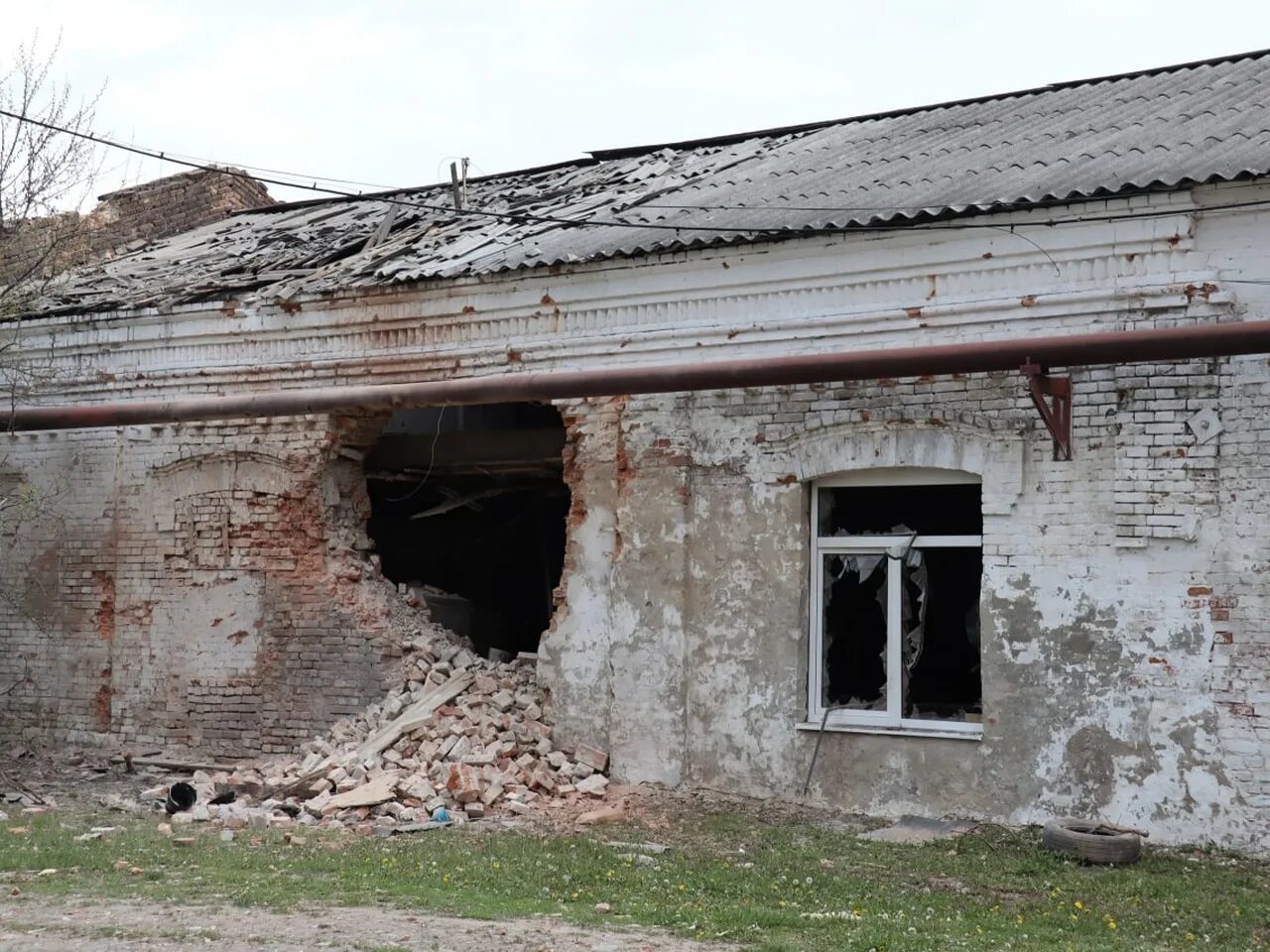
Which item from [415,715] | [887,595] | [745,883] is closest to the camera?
[745,883]

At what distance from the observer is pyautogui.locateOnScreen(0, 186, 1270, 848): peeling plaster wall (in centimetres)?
894

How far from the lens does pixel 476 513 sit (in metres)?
14.7

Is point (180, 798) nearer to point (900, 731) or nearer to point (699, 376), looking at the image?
point (699, 376)

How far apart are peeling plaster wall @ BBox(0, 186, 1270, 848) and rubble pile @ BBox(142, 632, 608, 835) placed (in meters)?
0.35

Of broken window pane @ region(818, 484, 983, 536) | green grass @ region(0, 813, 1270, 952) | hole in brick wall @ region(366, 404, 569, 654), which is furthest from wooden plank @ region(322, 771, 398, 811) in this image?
broken window pane @ region(818, 484, 983, 536)

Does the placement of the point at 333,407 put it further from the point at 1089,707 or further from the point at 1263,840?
the point at 1263,840

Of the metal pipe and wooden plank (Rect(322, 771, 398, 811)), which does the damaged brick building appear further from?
wooden plank (Rect(322, 771, 398, 811))

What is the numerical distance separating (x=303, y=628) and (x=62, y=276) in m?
5.82

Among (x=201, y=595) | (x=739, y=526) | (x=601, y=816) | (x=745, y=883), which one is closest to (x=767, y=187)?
(x=739, y=526)

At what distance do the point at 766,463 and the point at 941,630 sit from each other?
5.46 feet

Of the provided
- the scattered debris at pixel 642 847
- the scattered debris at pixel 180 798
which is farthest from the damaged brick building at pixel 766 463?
the scattered debris at pixel 180 798

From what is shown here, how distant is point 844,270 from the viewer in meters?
10.2

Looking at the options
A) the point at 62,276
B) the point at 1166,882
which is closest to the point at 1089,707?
the point at 1166,882

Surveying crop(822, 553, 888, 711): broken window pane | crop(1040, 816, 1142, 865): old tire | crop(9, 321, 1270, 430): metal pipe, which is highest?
crop(9, 321, 1270, 430): metal pipe
